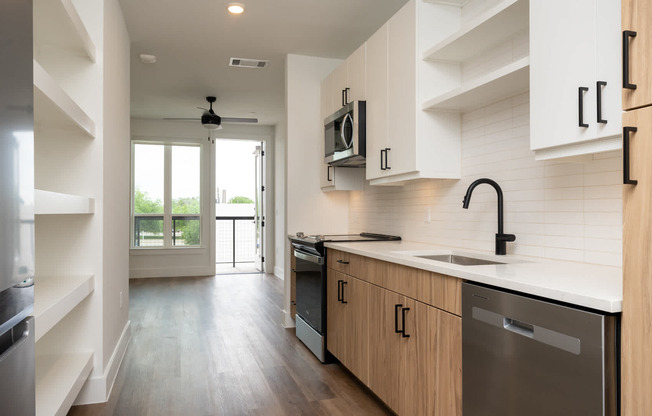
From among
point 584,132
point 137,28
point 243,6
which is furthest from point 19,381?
point 137,28

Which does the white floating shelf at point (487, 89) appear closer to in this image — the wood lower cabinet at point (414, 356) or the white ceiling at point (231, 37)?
the wood lower cabinet at point (414, 356)

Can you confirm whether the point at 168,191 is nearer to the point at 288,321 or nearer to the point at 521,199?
the point at 288,321

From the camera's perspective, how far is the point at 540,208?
222 centimetres

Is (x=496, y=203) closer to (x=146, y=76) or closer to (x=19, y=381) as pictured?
(x=19, y=381)

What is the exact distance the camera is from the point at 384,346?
243cm

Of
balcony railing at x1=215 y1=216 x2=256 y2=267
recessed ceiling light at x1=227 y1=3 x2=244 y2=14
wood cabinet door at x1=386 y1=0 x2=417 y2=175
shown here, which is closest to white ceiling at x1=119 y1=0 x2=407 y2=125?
recessed ceiling light at x1=227 y1=3 x2=244 y2=14

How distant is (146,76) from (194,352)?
3.32 metres

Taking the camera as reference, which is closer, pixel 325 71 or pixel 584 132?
pixel 584 132

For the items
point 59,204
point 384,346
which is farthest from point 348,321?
point 59,204

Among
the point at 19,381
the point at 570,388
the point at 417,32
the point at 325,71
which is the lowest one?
the point at 570,388

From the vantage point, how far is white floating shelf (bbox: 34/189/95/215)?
5.71 ft

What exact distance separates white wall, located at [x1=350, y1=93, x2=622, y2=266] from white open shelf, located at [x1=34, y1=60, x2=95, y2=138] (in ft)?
6.70

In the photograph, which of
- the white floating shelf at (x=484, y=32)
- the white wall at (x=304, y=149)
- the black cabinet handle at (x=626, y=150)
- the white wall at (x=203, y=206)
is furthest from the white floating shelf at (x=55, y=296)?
the white wall at (x=203, y=206)

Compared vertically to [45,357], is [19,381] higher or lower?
higher
